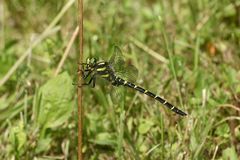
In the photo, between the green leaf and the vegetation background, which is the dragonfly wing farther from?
the green leaf

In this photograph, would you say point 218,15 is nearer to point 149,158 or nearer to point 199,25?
point 199,25

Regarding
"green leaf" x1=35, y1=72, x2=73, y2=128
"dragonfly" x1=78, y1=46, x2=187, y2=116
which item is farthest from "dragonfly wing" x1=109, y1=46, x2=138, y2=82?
"green leaf" x1=35, y1=72, x2=73, y2=128

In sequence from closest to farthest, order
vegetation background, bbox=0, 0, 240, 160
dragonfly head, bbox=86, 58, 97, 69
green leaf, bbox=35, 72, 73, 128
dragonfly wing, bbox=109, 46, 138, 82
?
1. dragonfly head, bbox=86, 58, 97, 69
2. dragonfly wing, bbox=109, 46, 138, 82
3. vegetation background, bbox=0, 0, 240, 160
4. green leaf, bbox=35, 72, 73, 128

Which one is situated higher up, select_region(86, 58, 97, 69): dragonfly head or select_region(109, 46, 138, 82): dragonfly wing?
select_region(109, 46, 138, 82): dragonfly wing

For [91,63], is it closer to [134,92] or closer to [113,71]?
[113,71]

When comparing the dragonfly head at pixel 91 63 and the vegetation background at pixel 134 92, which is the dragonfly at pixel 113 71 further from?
the vegetation background at pixel 134 92

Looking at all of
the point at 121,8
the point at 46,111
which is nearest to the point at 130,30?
the point at 121,8

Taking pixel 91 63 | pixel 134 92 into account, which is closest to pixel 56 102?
pixel 134 92

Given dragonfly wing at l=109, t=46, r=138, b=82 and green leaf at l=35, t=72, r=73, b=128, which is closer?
dragonfly wing at l=109, t=46, r=138, b=82

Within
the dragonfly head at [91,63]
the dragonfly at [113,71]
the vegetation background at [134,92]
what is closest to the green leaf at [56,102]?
the vegetation background at [134,92]
